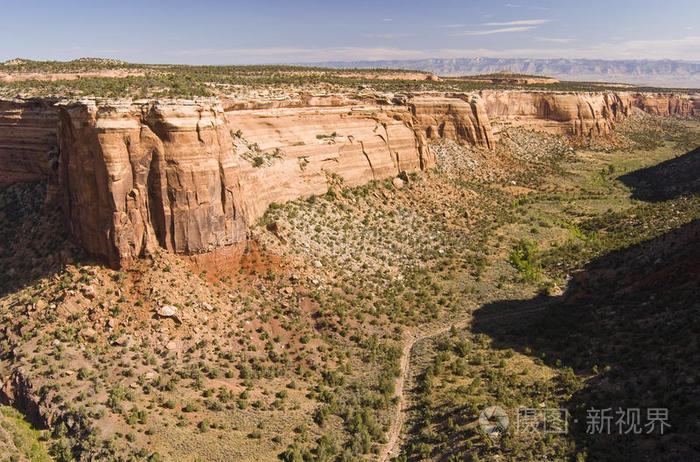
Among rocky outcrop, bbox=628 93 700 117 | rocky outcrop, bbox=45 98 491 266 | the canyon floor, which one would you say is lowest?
the canyon floor

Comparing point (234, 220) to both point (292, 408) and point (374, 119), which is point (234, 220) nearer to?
point (292, 408)

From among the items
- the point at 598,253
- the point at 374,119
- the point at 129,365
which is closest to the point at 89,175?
the point at 129,365

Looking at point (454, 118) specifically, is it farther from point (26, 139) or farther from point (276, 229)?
point (26, 139)

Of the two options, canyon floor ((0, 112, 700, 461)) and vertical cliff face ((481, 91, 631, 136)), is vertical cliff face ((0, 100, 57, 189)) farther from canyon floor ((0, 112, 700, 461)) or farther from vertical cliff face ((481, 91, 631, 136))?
vertical cliff face ((481, 91, 631, 136))

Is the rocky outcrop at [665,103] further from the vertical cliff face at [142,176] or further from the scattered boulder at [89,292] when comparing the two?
the scattered boulder at [89,292]

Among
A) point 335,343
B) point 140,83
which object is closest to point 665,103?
point 335,343

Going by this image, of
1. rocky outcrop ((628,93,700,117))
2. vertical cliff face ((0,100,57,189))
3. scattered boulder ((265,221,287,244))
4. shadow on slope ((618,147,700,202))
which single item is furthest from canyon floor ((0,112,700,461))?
rocky outcrop ((628,93,700,117))

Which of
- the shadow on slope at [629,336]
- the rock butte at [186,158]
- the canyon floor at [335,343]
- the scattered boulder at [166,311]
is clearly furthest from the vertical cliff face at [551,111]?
the scattered boulder at [166,311]
